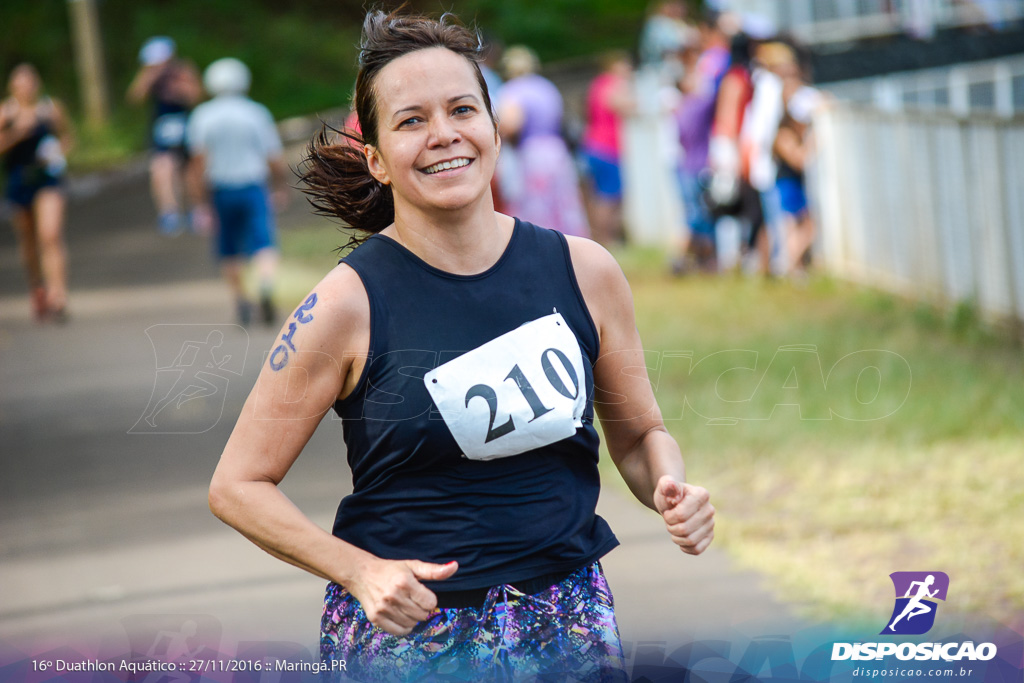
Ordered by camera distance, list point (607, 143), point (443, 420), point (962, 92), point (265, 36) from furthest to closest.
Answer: point (265, 36) → point (607, 143) → point (962, 92) → point (443, 420)

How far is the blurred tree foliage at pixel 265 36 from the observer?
36.9 m

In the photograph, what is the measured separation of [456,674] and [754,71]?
32.4ft

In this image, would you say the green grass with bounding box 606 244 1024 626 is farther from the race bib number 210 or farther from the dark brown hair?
the dark brown hair

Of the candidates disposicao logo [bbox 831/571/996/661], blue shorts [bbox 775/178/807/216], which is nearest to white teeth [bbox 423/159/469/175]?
disposicao logo [bbox 831/571/996/661]

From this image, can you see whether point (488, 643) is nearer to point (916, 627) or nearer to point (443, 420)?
point (443, 420)

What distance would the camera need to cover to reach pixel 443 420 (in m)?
2.53

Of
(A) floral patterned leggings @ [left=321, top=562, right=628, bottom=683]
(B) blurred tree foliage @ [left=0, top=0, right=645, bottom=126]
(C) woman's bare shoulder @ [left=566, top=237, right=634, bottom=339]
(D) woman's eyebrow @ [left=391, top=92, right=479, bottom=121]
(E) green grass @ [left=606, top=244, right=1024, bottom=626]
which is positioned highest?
(B) blurred tree foliage @ [left=0, top=0, right=645, bottom=126]

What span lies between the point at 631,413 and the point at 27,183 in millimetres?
10098

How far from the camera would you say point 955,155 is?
9297mm

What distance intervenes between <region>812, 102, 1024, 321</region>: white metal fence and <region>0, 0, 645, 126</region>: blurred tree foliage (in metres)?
24.4

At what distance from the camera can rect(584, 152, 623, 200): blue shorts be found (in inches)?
653

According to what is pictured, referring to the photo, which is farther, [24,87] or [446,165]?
[24,87]

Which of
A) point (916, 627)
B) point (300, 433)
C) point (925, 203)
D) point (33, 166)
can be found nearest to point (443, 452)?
point (300, 433)

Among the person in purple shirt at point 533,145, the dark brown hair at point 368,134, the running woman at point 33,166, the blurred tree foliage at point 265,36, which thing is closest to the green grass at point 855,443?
the person in purple shirt at point 533,145
